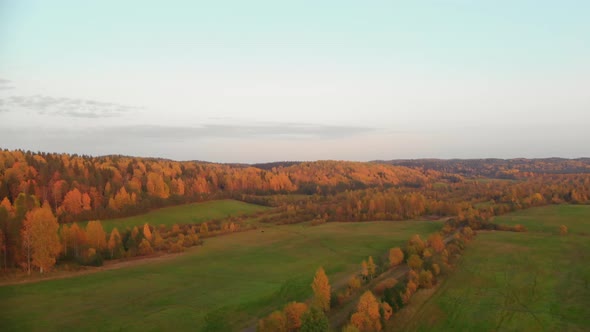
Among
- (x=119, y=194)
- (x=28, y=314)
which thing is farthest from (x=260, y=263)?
(x=119, y=194)

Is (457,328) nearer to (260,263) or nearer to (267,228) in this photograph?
(260,263)

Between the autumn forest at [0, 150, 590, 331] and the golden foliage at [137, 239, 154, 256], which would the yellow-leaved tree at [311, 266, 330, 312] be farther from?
the golden foliage at [137, 239, 154, 256]

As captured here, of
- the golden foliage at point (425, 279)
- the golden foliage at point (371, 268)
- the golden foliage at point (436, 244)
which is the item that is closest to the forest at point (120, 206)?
the golden foliage at point (436, 244)

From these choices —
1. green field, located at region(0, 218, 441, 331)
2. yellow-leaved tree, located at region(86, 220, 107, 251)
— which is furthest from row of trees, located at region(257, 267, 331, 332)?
yellow-leaved tree, located at region(86, 220, 107, 251)

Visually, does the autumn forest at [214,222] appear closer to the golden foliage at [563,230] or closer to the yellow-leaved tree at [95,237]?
the yellow-leaved tree at [95,237]

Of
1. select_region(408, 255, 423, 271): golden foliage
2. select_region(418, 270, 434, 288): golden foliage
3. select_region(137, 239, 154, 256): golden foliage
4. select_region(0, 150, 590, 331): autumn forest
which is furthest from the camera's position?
select_region(137, 239, 154, 256): golden foliage

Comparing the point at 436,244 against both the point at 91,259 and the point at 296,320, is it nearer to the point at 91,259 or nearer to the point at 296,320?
the point at 296,320
